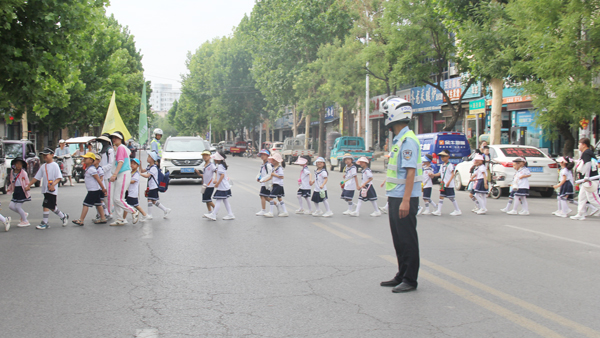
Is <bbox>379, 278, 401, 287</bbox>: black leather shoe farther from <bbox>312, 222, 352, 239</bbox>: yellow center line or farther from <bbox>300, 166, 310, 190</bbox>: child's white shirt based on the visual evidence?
<bbox>300, 166, 310, 190</bbox>: child's white shirt

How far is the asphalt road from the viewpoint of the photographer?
14.9 feet

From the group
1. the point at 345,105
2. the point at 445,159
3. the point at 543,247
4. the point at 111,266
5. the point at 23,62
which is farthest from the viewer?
the point at 345,105

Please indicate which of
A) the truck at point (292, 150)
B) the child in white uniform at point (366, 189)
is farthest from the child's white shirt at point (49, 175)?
the truck at point (292, 150)

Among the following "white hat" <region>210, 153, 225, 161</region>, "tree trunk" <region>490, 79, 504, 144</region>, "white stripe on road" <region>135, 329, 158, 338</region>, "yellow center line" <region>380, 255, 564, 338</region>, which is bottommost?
"white stripe on road" <region>135, 329, 158, 338</region>

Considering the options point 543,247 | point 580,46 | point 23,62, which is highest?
point 580,46

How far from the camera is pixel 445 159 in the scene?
12547mm

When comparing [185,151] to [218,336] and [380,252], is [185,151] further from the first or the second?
[218,336]

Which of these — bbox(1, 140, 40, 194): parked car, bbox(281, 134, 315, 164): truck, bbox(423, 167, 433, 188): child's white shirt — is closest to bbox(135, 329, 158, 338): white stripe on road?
bbox(423, 167, 433, 188): child's white shirt

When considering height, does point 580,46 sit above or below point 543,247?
above

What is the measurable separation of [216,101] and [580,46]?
52.9 meters

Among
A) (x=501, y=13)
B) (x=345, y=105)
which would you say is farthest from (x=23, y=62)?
(x=345, y=105)

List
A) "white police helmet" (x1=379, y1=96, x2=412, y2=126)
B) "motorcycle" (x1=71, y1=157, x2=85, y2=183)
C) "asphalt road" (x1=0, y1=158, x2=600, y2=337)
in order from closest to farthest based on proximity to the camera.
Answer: "asphalt road" (x1=0, y1=158, x2=600, y2=337), "white police helmet" (x1=379, y1=96, x2=412, y2=126), "motorcycle" (x1=71, y1=157, x2=85, y2=183)

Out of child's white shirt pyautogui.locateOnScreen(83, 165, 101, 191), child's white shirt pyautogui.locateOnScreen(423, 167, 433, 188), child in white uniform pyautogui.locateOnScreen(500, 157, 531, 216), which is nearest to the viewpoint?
child's white shirt pyautogui.locateOnScreen(83, 165, 101, 191)

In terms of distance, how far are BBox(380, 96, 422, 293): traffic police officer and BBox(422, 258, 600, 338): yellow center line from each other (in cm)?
72
